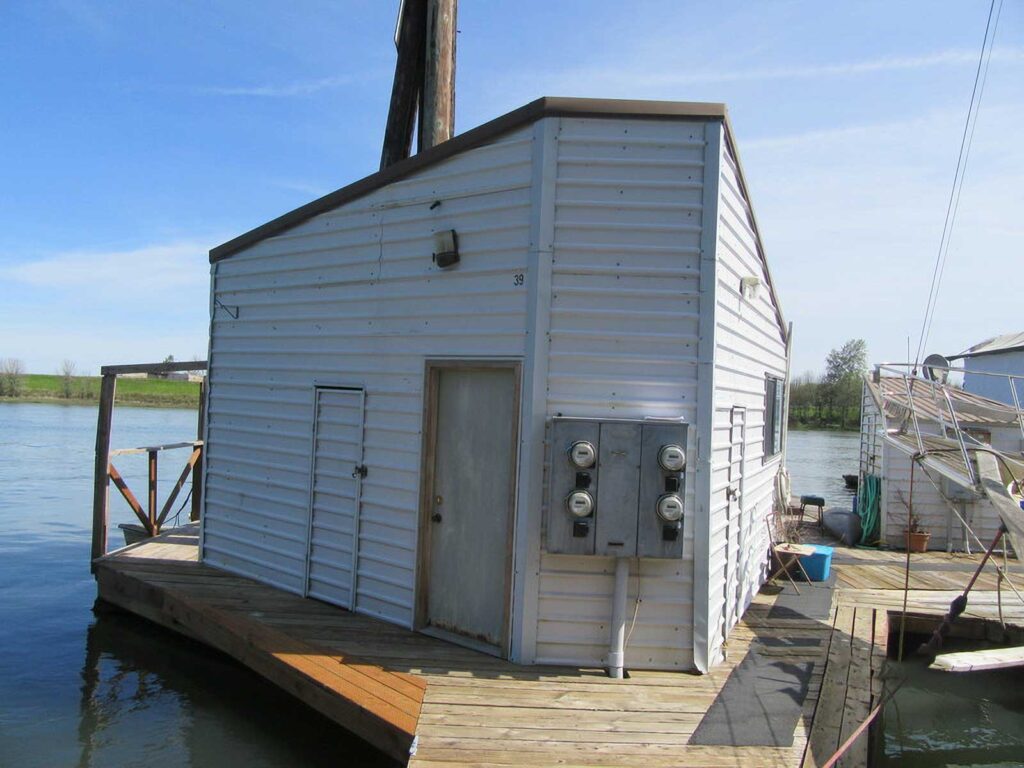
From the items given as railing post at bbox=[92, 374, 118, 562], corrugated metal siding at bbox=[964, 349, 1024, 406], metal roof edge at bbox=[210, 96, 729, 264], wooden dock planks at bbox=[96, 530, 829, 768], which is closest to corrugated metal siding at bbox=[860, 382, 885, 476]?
wooden dock planks at bbox=[96, 530, 829, 768]

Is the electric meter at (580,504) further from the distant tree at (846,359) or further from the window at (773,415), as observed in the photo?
the distant tree at (846,359)

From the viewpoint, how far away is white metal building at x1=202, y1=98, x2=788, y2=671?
16.1 ft

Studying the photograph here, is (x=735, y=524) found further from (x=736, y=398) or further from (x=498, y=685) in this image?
(x=498, y=685)

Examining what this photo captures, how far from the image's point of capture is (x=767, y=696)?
4.59 meters

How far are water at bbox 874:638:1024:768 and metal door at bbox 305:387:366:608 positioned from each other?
4104 mm

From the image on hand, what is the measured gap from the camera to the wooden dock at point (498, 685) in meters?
3.83

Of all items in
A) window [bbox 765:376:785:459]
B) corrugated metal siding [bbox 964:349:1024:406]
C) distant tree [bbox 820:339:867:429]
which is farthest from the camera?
distant tree [bbox 820:339:867:429]

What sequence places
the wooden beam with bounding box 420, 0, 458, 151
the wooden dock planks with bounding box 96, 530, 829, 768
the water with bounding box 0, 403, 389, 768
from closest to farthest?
the wooden dock planks with bounding box 96, 530, 829, 768, the water with bounding box 0, 403, 389, 768, the wooden beam with bounding box 420, 0, 458, 151

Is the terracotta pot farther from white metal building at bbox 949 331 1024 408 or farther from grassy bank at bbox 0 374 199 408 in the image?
grassy bank at bbox 0 374 199 408

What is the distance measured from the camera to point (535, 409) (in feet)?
16.1

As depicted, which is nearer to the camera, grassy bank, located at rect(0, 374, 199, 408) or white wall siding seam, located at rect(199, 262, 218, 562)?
white wall siding seam, located at rect(199, 262, 218, 562)

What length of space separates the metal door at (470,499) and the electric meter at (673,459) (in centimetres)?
97

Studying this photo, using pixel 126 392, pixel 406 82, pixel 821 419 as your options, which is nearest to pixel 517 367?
pixel 406 82

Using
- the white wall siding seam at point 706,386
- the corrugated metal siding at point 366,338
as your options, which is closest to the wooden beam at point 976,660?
the white wall siding seam at point 706,386
